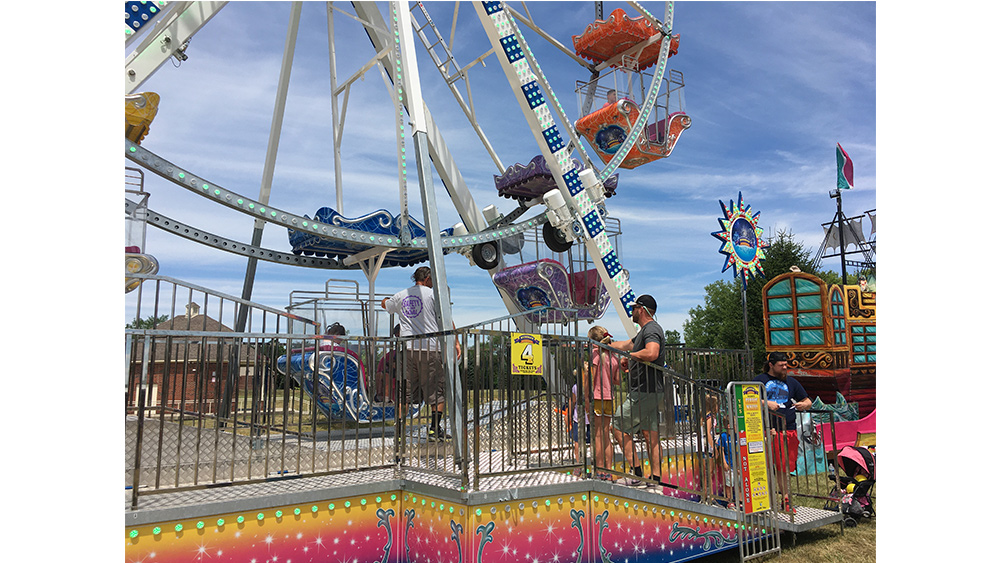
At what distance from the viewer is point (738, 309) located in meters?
39.4

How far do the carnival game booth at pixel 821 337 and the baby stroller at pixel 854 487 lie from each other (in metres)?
9.43

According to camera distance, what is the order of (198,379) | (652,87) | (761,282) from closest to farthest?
(198,379), (652,87), (761,282)

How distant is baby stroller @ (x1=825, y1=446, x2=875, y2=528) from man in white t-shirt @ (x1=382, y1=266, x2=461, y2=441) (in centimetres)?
448

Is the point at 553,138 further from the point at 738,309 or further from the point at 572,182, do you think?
the point at 738,309

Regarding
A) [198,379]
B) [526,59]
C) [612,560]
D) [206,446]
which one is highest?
[526,59]

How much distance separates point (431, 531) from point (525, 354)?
1571mm

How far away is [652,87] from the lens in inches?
512

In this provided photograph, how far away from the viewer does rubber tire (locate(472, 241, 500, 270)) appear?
551 inches

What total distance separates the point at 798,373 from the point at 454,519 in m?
14.0

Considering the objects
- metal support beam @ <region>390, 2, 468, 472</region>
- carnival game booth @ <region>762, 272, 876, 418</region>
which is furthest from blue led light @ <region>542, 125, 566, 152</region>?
carnival game booth @ <region>762, 272, 876, 418</region>

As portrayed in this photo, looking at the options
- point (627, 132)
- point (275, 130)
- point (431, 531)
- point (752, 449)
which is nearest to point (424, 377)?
point (431, 531)

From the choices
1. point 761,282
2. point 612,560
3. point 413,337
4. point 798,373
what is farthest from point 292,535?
point 761,282

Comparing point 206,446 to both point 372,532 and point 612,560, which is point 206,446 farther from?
point 612,560

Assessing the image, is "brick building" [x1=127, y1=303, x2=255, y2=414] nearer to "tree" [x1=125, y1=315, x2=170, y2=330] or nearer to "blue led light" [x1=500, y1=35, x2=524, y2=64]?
"tree" [x1=125, y1=315, x2=170, y2=330]
